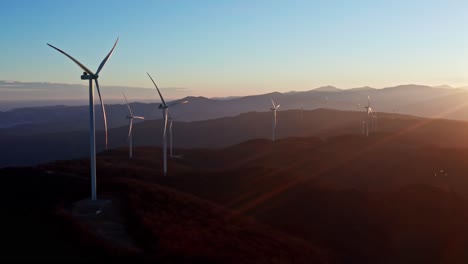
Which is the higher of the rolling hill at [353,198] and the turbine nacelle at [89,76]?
the turbine nacelle at [89,76]

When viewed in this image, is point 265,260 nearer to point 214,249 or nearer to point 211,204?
point 214,249

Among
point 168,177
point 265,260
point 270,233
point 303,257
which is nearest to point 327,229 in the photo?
point 270,233

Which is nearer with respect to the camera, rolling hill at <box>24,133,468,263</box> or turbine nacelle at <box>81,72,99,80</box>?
turbine nacelle at <box>81,72,99,80</box>

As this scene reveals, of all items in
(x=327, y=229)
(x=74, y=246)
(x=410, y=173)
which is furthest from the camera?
(x=410, y=173)

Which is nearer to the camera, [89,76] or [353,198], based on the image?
[89,76]

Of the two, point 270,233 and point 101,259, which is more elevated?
point 101,259

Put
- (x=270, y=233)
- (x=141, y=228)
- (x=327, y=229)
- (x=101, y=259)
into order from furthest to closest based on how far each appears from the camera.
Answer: (x=327, y=229) < (x=270, y=233) < (x=141, y=228) < (x=101, y=259)

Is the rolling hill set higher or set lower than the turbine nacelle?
lower

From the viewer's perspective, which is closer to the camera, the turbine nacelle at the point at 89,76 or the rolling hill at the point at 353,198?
the turbine nacelle at the point at 89,76

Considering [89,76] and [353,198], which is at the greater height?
[89,76]

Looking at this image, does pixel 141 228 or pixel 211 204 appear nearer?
pixel 141 228

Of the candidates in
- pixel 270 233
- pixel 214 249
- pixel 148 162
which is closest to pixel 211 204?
pixel 270 233
